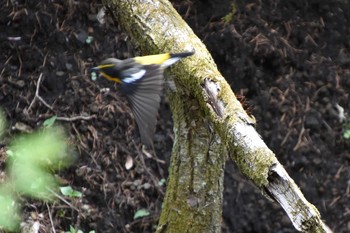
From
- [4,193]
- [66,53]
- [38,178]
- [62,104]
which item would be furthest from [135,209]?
[38,178]

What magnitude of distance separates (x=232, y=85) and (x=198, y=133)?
1.11m

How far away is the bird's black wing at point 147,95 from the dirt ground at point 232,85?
3.19 ft

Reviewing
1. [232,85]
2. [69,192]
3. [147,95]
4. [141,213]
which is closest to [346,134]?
[232,85]

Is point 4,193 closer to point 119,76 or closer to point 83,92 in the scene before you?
point 119,76

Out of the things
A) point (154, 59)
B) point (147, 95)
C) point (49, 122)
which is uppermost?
point (154, 59)

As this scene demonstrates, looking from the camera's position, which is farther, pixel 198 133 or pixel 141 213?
pixel 141 213

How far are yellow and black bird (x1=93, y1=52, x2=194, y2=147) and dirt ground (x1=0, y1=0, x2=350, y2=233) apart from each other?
97cm

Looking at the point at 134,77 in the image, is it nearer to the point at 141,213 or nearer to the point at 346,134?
the point at 141,213

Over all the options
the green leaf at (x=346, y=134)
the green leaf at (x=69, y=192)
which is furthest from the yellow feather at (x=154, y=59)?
the green leaf at (x=346, y=134)

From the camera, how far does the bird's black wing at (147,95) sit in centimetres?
239

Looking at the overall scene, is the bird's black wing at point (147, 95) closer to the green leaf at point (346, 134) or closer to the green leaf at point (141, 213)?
the green leaf at point (141, 213)

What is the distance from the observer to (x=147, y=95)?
241cm

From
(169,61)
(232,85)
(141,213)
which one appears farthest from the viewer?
(232,85)

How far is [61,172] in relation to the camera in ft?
10.8
